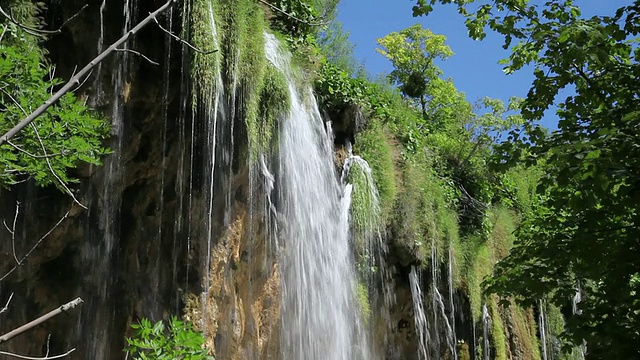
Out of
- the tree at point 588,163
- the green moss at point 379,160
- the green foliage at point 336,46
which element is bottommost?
the tree at point 588,163

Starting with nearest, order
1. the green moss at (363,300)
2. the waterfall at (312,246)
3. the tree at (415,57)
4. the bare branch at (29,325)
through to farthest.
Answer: the bare branch at (29,325)
the waterfall at (312,246)
the green moss at (363,300)
the tree at (415,57)

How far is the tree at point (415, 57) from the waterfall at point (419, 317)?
9416 millimetres

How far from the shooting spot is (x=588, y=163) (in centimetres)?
547

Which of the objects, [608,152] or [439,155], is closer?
[608,152]

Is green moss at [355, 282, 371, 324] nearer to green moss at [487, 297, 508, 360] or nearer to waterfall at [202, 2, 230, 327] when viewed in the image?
waterfall at [202, 2, 230, 327]

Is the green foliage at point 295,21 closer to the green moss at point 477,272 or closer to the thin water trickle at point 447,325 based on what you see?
the thin water trickle at point 447,325

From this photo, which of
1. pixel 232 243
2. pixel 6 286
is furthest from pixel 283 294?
pixel 6 286

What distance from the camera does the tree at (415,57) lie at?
72.9 ft

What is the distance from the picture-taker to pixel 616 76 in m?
6.41

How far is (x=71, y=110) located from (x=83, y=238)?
2979 millimetres

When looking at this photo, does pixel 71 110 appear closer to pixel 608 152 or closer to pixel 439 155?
pixel 608 152

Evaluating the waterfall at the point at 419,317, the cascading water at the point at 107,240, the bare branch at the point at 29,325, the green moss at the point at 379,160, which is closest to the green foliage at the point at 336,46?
the green moss at the point at 379,160

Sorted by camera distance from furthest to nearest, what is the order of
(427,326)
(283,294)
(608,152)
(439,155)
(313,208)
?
(439,155) < (427,326) < (313,208) < (283,294) < (608,152)

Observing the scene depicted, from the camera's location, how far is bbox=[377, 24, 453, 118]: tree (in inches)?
875
